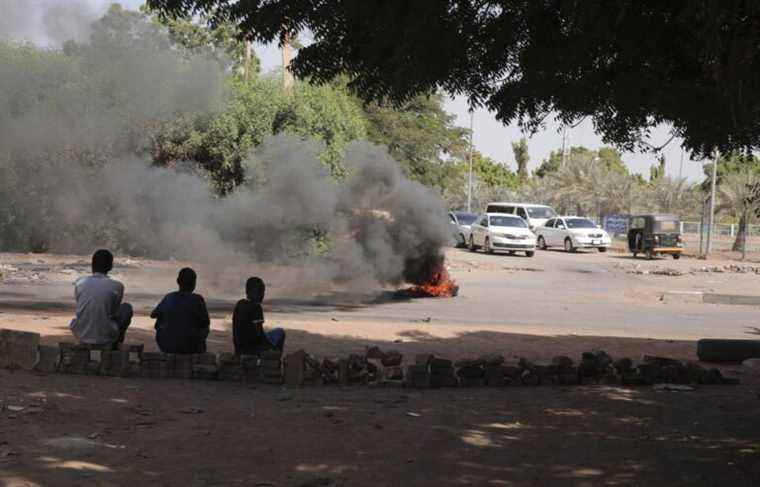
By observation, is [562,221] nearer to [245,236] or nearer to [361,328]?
[245,236]

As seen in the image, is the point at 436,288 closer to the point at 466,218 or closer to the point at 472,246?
the point at 472,246

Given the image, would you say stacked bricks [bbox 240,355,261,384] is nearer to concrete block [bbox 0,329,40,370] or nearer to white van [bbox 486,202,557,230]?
concrete block [bbox 0,329,40,370]

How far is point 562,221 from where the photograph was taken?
1547 inches

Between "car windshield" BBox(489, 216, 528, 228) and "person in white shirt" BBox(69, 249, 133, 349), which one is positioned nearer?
"person in white shirt" BBox(69, 249, 133, 349)

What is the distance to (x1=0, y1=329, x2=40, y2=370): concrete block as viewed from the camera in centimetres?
793

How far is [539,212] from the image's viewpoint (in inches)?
1682

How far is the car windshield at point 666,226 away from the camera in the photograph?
33.0 m

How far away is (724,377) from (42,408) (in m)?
6.55

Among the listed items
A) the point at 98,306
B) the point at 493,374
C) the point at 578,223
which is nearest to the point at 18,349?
the point at 98,306

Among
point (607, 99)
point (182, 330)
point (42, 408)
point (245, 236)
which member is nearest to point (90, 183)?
point (245, 236)

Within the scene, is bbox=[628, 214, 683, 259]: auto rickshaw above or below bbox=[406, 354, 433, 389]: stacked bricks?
above

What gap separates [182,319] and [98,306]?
0.75m

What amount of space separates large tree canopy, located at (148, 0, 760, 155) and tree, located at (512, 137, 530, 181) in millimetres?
101697

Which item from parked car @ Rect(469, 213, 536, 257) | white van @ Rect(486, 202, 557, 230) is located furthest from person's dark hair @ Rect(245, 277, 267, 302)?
white van @ Rect(486, 202, 557, 230)
